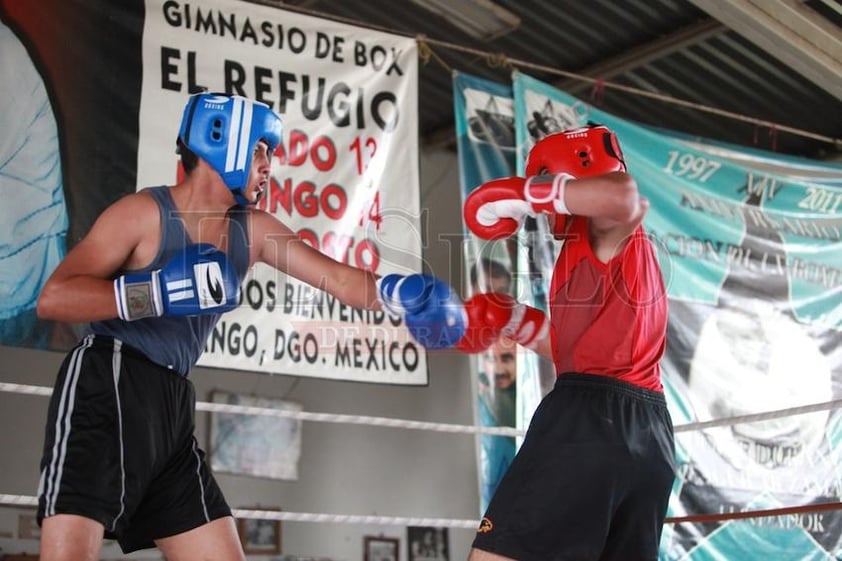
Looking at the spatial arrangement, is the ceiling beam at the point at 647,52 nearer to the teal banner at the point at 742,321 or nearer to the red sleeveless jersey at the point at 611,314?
the teal banner at the point at 742,321

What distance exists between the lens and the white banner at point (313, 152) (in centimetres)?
367

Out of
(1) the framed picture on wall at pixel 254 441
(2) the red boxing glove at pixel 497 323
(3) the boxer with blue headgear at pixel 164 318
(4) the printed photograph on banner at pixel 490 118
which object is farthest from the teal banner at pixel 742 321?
(1) the framed picture on wall at pixel 254 441

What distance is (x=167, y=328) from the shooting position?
2197 mm

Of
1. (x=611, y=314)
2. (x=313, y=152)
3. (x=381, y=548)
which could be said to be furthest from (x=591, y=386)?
(x=381, y=548)

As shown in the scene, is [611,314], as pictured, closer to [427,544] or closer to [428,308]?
[428,308]

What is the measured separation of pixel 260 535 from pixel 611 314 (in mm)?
4322

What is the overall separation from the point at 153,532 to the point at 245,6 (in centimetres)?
225

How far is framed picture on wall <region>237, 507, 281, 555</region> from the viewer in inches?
229

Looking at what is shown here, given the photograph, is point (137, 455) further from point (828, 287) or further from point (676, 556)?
point (828, 287)

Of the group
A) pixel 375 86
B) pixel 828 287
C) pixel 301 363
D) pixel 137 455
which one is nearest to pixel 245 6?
pixel 375 86

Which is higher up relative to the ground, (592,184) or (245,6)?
(245,6)

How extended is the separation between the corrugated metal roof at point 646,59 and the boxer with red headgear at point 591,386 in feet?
9.01

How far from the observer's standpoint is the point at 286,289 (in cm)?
379

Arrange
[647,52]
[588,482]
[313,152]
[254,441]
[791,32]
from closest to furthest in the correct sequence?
[588,482], [313,152], [791,32], [647,52], [254,441]
